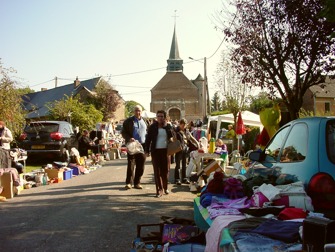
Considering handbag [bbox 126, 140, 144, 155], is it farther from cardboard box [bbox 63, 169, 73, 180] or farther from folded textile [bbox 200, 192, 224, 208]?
folded textile [bbox 200, 192, 224, 208]

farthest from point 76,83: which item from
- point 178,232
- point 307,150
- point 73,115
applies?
point 307,150

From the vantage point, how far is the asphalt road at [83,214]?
530cm

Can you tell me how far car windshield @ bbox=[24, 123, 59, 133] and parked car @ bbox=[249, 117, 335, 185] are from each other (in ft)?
39.5

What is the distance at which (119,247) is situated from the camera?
5.07m

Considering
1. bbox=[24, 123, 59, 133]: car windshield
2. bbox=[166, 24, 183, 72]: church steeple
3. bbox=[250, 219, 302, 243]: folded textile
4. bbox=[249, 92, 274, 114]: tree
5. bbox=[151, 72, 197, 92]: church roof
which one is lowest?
bbox=[250, 219, 302, 243]: folded textile

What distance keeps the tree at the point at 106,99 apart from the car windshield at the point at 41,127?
94.4 ft

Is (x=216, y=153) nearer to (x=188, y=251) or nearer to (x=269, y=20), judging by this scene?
(x=269, y=20)

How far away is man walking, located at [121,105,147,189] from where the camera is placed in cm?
977

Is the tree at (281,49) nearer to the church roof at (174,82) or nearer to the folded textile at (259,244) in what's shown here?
the folded textile at (259,244)

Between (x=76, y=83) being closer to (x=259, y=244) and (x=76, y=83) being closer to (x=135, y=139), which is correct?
(x=135, y=139)

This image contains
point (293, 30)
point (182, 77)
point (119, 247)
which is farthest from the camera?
point (182, 77)

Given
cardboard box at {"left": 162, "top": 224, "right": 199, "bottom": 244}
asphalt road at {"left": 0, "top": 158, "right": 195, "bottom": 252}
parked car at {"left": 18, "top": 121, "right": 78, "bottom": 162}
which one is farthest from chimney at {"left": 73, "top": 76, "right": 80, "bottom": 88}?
cardboard box at {"left": 162, "top": 224, "right": 199, "bottom": 244}

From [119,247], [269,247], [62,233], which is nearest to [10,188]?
[62,233]

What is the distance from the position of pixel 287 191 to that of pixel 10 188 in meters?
7.10
